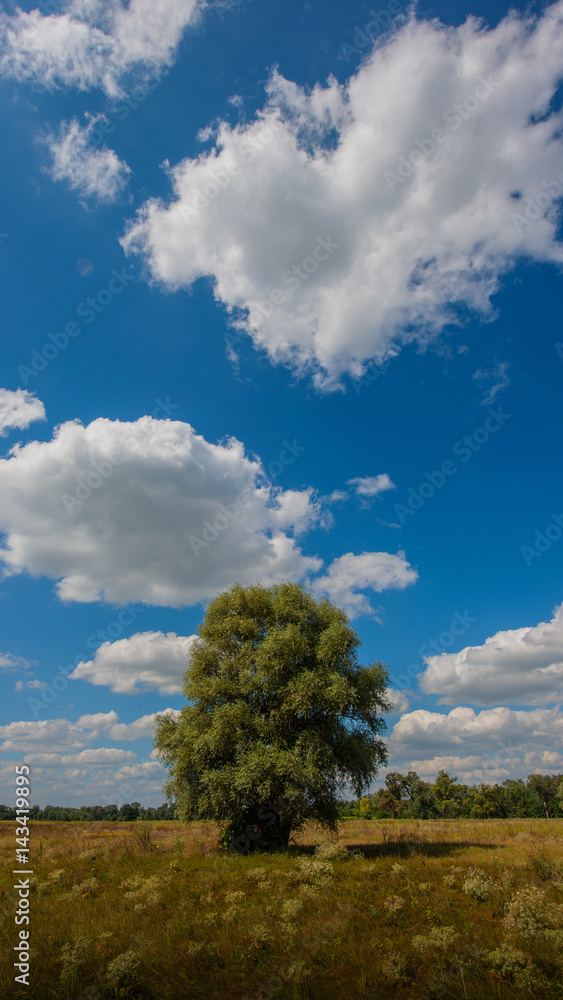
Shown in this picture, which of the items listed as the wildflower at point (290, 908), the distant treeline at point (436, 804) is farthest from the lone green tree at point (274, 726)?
the distant treeline at point (436, 804)

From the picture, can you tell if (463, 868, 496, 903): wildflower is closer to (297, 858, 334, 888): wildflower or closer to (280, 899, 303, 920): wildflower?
(297, 858, 334, 888): wildflower

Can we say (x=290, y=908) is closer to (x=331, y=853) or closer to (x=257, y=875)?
(x=257, y=875)

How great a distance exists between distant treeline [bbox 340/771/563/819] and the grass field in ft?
285

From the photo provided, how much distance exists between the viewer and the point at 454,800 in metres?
111

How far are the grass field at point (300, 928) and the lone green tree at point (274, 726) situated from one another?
345 cm

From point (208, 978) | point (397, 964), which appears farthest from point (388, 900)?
point (208, 978)

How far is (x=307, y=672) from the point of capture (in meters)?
24.4

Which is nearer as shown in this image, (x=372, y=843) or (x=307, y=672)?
(x=307, y=672)

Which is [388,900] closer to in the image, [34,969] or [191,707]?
[34,969]

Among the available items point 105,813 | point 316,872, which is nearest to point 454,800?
point 105,813

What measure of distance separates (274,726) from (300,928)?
11.8 metres

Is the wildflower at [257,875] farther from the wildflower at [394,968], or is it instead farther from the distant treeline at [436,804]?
the distant treeline at [436,804]

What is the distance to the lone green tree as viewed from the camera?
23.1 m

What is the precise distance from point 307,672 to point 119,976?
15076mm
